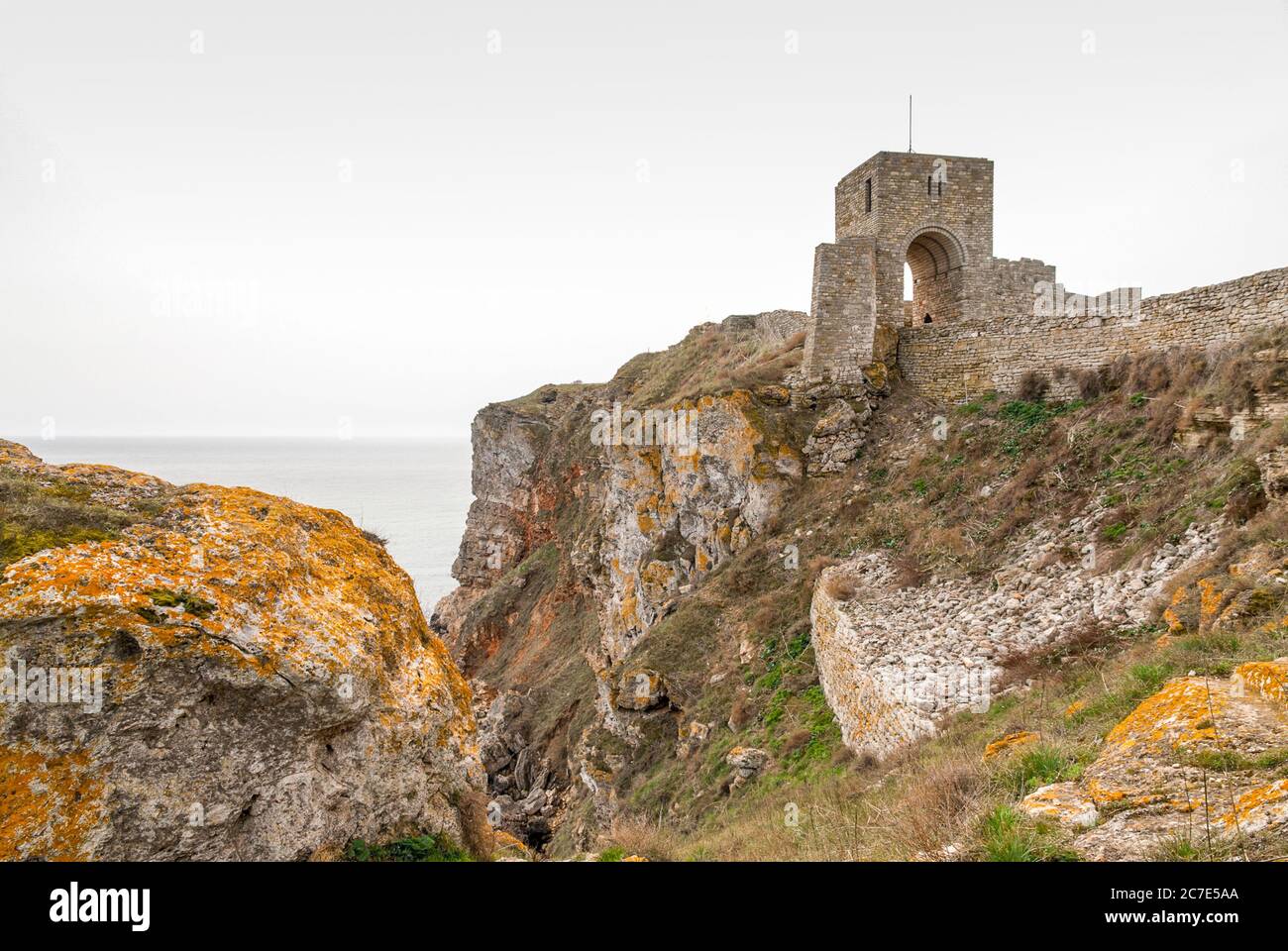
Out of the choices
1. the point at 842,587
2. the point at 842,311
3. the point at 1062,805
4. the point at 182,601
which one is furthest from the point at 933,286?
the point at 182,601

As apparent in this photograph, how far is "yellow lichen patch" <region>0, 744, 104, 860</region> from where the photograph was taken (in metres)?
3.42

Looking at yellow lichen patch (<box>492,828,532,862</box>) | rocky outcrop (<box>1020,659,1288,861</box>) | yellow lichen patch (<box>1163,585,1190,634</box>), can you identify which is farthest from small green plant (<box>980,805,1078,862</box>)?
yellow lichen patch (<box>1163,585,1190,634</box>)

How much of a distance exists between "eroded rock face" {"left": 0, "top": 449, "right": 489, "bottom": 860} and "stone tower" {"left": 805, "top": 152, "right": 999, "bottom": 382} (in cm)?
1585

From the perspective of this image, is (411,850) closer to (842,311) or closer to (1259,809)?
(1259,809)

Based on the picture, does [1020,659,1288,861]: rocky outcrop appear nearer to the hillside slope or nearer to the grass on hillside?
the hillside slope

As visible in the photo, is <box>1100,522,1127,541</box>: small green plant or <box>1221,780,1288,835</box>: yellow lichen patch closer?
<box>1221,780,1288,835</box>: yellow lichen patch

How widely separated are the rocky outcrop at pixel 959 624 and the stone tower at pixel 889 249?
326 inches

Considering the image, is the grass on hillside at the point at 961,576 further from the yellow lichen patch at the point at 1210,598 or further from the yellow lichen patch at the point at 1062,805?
the yellow lichen patch at the point at 1210,598

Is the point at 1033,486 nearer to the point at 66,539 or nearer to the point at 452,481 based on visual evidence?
the point at 66,539

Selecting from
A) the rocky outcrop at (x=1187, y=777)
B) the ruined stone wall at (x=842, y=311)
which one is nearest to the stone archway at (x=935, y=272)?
the ruined stone wall at (x=842, y=311)

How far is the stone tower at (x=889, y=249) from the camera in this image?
59.3ft

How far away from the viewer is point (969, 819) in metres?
4.17

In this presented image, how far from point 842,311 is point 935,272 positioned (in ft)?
14.1

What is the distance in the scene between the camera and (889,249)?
59.9 ft
